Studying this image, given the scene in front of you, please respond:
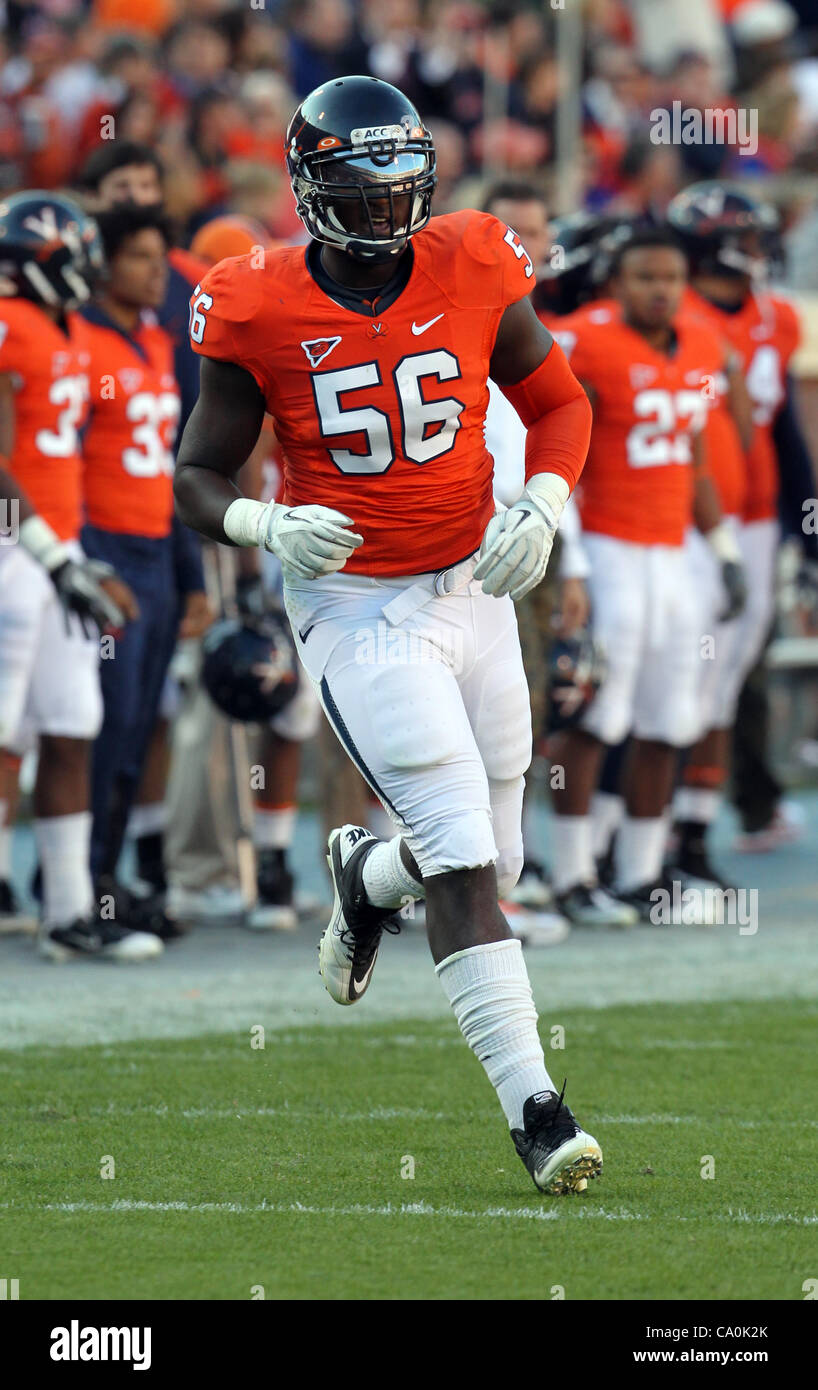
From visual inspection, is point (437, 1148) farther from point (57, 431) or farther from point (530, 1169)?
point (57, 431)

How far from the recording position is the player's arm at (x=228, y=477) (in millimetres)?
4250

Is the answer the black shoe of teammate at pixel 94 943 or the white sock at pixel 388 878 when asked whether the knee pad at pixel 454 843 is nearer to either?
the white sock at pixel 388 878

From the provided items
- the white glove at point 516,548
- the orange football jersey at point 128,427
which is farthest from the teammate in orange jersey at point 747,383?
the white glove at point 516,548

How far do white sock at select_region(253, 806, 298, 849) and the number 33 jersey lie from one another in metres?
3.48

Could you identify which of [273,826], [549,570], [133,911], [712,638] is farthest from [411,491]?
[712,638]

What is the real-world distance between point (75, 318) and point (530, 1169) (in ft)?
13.0

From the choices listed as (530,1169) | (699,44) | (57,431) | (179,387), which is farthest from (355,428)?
(699,44)

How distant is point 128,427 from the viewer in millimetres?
7297

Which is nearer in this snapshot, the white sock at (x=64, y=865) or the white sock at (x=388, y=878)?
the white sock at (x=388, y=878)

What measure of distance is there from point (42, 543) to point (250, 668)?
107 centimetres

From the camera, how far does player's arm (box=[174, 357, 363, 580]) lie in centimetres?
425

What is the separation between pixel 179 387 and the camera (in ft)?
25.2

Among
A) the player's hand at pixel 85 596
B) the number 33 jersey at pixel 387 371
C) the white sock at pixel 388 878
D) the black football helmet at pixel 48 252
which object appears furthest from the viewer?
the black football helmet at pixel 48 252

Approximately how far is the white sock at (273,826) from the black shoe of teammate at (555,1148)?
152 inches
